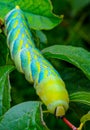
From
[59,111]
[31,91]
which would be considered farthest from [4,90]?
[31,91]

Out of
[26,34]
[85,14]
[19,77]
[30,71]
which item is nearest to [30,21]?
[26,34]

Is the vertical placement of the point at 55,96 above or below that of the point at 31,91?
above

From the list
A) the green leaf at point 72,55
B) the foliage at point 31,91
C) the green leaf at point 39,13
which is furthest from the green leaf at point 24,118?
the green leaf at point 39,13

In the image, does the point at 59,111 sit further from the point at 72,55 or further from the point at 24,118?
Result: the point at 72,55

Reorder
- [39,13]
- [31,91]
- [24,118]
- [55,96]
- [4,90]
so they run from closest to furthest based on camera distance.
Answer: [55,96]
[24,118]
[4,90]
[39,13]
[31,91]

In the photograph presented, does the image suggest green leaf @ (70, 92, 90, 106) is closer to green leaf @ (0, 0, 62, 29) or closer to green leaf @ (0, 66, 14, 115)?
green leaf @ (0, 66, 14, 115)

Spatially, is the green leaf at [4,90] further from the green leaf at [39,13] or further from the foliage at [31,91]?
the green leaf at [39,13]

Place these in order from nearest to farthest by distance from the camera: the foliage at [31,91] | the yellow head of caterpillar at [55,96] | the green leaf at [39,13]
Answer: the yellow head of caterpillar at [55,96] → the foliage at [31,91] → the green leaf at [39,13]
